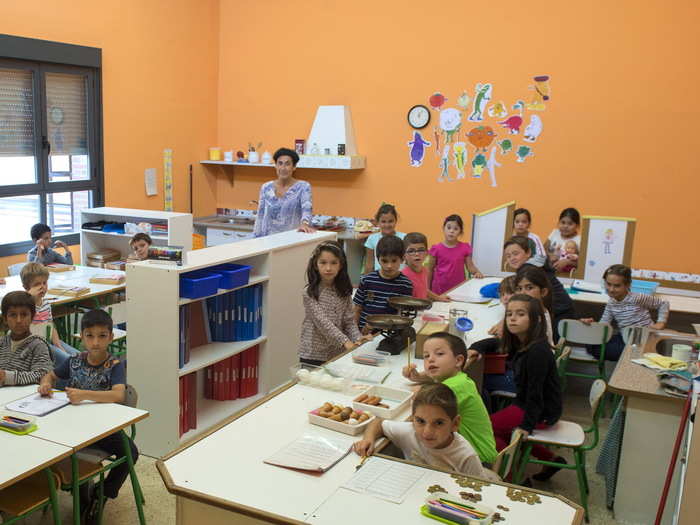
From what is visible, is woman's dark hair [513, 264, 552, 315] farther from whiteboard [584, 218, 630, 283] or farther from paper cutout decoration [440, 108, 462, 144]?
Answer: paper cutout decoration [440, 108, 462, 144]

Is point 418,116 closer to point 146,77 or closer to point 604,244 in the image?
point 604,244

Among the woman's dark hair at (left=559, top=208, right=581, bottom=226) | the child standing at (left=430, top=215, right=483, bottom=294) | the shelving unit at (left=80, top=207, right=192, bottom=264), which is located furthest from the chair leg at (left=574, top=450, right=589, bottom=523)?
the shelving unit at (left=80, top=207, right=192, bottom=264)

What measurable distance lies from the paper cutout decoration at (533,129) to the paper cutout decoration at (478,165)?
0.49 meters

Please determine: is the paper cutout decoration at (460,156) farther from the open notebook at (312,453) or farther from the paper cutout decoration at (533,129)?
the open notebook at (312,453)

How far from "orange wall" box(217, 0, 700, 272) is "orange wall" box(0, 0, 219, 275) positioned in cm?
40

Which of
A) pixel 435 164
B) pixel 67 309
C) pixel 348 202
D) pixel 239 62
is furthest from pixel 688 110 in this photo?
pixel 67 309

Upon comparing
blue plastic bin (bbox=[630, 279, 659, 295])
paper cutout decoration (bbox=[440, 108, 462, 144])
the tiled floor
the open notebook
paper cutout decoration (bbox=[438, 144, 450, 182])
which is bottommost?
the tiled floor

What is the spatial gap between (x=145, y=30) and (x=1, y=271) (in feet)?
9.90

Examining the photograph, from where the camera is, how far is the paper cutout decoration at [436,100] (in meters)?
7.29

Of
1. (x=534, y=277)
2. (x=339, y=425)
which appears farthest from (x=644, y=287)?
(x=339, y=425)

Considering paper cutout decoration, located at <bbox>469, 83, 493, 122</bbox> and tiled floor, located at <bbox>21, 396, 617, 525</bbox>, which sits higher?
paper cutout decoration, located at <bbox>469, 83, 493, 122</bbox>

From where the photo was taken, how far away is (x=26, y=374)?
314cm

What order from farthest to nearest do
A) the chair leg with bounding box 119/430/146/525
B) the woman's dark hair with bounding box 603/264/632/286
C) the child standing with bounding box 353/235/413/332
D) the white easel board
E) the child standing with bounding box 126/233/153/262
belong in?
the child standing with bounding box 126/233/153/262
the white easel board
the woman's dark hair with bounding box 603/264/632/286
the child standing with bounding box 353/235/413/332
the chair leg with bounding box 119/430/146/525

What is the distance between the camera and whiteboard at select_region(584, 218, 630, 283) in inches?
213
